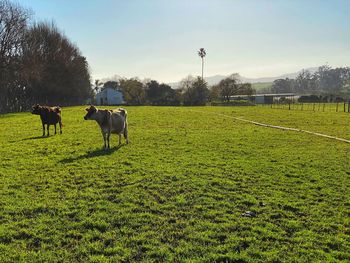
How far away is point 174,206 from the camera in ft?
25.2

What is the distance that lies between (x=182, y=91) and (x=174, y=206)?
3764 inches

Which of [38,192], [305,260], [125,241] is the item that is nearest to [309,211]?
[305,260]

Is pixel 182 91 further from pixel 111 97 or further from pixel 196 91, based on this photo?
pixel 111 97

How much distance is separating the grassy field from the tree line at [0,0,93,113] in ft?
132

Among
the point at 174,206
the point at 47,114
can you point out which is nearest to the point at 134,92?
the point at 47,114

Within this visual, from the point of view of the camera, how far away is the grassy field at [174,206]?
18.7 ft

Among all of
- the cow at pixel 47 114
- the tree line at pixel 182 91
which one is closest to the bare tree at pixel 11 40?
the cow at pixel 47 114

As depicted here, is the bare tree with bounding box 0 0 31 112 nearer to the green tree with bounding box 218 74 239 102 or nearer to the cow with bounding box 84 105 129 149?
the cow with bounding box 84 105 129 149

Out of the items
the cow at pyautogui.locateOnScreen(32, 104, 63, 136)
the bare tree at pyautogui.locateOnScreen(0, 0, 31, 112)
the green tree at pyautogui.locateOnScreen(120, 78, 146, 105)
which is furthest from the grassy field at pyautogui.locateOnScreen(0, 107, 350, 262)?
the green tree at pyautogui.locateOnScreen(120, 78, 146, 105)

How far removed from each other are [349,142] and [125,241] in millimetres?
15846

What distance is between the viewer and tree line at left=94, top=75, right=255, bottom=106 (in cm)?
9781

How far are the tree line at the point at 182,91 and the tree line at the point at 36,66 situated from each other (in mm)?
18433

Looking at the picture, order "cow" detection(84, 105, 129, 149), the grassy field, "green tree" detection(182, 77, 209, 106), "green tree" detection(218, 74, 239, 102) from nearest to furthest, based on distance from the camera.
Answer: the grassy field → "cow" detection(84, 105, 129, 149) → "green tree" detection(182, 77, 209, 106) → "green tree" detection(218, 74, 239, 102)

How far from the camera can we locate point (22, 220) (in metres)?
6.86
